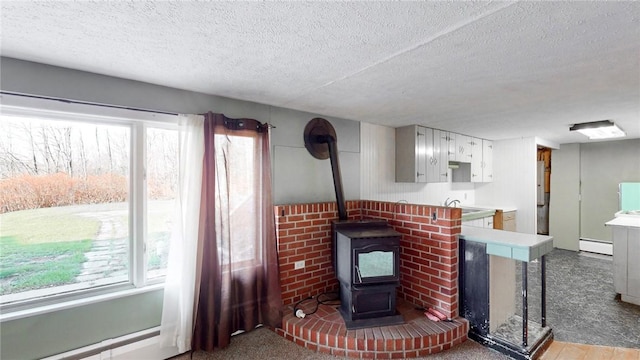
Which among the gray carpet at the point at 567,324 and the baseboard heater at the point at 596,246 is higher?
the baseboard heater at the point at 596,246

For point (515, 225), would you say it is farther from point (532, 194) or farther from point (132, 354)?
point (132, 354)

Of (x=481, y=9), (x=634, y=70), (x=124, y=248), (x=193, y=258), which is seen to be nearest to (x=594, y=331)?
(x=634, y=70)

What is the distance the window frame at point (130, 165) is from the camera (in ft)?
5.91

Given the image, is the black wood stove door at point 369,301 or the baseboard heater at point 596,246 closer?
the black wood stove door at point 369,301

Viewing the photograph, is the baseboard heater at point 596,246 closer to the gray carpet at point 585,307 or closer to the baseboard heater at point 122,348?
the gray carpet at point 585,307

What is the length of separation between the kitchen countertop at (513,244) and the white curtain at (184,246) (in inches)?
93.9

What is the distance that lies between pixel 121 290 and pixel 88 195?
771 mm

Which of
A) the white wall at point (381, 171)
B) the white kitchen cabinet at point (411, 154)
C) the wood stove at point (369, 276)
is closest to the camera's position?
the wood stove at point (369, 276)

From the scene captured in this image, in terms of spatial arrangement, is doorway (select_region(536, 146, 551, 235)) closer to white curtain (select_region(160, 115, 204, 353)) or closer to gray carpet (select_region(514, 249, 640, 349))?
gray carpet (select_region(514, 249, 640, 349))

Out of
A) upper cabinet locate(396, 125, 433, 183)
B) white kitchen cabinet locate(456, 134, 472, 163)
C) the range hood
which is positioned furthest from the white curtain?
the range hood

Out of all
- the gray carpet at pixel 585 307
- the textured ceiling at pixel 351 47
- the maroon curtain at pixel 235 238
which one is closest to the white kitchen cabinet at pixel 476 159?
the gray carpet at pixel 585 307

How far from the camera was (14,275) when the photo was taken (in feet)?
6.06

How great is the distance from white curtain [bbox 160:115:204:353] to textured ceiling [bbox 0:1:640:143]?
449 millimetres

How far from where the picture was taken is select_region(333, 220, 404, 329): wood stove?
7.88ft
